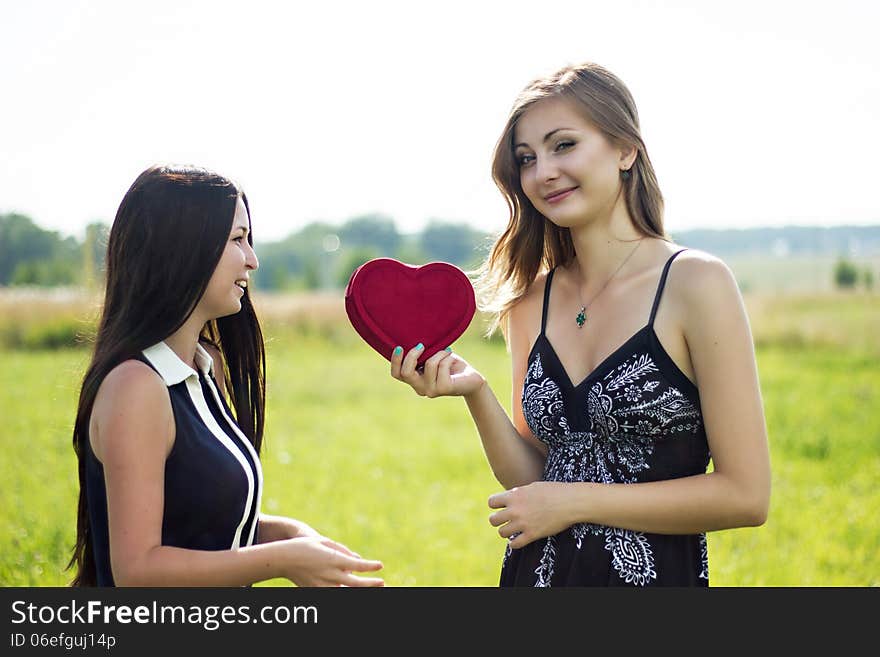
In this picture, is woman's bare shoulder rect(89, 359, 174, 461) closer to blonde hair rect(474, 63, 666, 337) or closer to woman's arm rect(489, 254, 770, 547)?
woman's arm rect(489, 254, 770, 547)

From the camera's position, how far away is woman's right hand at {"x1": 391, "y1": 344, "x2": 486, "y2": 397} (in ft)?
8.17

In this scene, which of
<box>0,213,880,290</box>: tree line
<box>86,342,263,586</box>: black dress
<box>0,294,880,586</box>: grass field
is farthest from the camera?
<box>0,213,880,290</box>: tree line

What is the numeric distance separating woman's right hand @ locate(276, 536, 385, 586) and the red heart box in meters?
0.69

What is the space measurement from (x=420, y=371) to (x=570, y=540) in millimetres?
614

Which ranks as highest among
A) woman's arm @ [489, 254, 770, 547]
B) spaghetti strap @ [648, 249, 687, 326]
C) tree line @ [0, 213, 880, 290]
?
tree line @ [0, 213, 880, 290]

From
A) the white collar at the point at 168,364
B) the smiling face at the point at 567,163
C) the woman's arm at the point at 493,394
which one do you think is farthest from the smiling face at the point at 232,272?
the smiling face at the point at 567,163

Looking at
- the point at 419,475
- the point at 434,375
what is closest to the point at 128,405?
the point at 434,375

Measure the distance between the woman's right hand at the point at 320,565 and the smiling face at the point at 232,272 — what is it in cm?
63

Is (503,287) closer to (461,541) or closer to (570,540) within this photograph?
(570,540)

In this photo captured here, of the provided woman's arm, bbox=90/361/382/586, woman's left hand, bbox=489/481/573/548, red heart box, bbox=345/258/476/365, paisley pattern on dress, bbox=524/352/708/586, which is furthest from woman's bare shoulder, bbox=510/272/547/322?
woman's arm, bbox=90/361/382/586

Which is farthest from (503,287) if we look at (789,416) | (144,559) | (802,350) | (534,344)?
(802,350)

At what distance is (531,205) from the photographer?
9.20 feet

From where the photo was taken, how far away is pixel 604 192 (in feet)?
8.16

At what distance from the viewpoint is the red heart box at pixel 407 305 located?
2594mm
